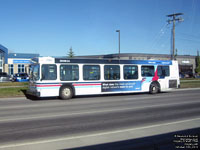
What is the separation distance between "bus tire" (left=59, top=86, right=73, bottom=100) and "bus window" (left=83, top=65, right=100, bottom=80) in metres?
1.41

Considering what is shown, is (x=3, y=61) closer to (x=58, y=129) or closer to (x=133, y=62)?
(x=133, y=62)

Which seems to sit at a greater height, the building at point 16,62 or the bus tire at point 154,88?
the building at point 16,62

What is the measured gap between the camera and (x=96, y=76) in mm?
16172

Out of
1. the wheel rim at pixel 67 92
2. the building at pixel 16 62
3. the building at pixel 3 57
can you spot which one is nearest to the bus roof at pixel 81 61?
the wheel rim at pixel 67 92

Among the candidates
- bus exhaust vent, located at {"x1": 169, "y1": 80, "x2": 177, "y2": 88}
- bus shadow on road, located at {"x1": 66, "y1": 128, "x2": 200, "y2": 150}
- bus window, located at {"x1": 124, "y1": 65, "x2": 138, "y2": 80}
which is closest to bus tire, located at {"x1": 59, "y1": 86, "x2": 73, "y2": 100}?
bus window, located at {"x1": 124, "y1": 65, "x2": 138, "y2": 80}

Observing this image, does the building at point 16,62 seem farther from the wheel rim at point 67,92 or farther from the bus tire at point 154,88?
the wheel rim at point 67,92

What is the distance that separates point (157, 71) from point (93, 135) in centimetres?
1380

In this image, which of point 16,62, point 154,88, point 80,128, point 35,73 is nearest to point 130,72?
point 154,88

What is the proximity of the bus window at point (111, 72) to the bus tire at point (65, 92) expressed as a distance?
3044 millimetres

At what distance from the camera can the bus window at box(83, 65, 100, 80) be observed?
15722mm

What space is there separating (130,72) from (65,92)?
225 inches

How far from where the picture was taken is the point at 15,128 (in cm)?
682

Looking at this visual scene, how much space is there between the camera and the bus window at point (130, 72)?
1736 cm

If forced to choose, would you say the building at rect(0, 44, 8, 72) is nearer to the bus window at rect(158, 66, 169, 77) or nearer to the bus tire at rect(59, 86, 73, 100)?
the bus tire at rect(59, 86, 73, 100)
